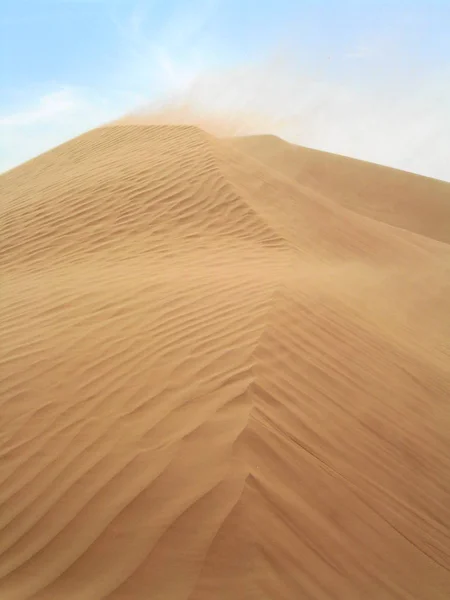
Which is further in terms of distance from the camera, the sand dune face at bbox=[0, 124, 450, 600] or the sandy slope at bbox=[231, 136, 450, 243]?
the sandy slope at bbox=[231, 136, 450, 243]

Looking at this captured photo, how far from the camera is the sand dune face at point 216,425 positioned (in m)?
2.56

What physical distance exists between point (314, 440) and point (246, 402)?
0.44 metres

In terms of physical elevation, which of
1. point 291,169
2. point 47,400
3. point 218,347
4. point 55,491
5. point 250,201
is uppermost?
point 291,169

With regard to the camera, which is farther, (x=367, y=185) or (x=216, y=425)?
(x=367, y=185)

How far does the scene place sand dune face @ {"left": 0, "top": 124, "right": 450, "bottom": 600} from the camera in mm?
2562

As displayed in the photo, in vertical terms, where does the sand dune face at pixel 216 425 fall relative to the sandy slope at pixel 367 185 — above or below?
below

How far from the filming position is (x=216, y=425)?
315 centimetres

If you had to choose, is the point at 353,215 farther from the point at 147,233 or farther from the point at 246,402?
the point at 246,402

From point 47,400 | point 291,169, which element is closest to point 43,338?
point 47,400

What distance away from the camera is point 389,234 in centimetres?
1059

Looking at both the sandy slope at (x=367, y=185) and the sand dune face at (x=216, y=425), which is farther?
the sandy slope at (x=367, y=185)

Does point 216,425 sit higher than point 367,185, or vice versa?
point 367,185

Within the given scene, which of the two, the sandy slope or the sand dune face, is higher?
the sandy slope

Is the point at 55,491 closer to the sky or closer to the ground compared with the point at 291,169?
closer to the ground
